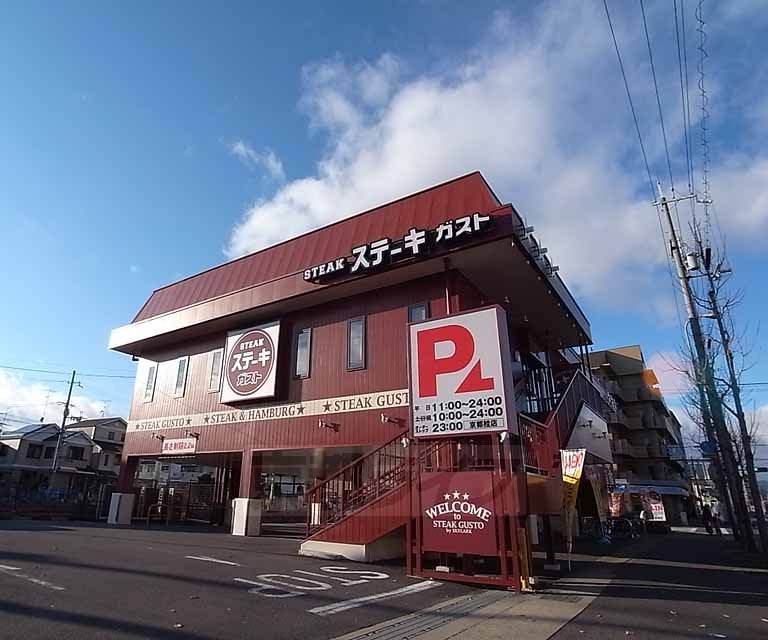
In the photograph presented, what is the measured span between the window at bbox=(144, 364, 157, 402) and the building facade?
134ft

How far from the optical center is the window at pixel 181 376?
1872 centimetres

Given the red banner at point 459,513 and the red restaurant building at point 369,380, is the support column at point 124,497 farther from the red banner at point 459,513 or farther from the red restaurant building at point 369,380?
the red banner at point 459,513

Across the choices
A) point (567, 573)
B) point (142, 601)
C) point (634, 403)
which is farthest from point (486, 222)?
point (634, 403)

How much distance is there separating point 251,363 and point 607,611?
488 inches

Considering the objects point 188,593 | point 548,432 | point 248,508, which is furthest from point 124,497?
point 548,432

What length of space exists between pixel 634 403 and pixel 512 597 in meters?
53.2

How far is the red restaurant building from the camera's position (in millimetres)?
8914

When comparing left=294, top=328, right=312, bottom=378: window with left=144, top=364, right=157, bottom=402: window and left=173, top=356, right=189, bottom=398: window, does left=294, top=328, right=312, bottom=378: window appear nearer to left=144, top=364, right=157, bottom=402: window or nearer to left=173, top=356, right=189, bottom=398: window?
left=173, top=356, right=189, bottom=398: window

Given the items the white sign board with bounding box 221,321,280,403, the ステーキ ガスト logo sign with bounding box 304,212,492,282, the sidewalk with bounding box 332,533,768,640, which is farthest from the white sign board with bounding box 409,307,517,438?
the white sign board with bounding box 221,321,280,403

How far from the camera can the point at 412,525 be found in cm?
891

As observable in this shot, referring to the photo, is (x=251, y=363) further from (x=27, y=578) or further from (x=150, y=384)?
(x=27, y=578)

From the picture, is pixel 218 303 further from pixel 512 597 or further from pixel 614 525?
pixel 614 525

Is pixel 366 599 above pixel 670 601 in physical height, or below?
above

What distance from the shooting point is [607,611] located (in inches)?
259
